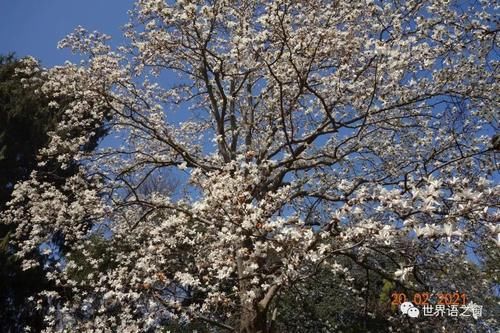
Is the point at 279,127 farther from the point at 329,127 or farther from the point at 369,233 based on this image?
the point at 369,233

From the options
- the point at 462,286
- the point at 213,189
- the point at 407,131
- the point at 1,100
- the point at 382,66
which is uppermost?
the point at 1,100

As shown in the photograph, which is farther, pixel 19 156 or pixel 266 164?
pixel 19 156

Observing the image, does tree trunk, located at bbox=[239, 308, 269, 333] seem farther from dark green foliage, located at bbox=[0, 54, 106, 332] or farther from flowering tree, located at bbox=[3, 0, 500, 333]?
dark green foliage, located at bbox=[0, 54, 106, 332]

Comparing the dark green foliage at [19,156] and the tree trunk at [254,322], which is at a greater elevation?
the dark green foliage at [19,156]

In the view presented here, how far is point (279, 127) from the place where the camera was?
25.8ft

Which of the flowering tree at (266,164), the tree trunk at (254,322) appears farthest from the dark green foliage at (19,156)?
the tree trunk at (254,322)

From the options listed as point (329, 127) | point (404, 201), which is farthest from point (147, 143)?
point (404, 201)

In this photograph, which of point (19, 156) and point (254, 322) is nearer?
point (254, 322)

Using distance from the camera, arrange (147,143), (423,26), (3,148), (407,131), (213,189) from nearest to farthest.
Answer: (213,189), (423,26), (407,131), (147,143), (3,148)

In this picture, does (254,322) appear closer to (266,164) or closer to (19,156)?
(266,164)

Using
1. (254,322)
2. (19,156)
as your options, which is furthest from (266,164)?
(19,156)

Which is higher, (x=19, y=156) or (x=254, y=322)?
(x=19, y=156)

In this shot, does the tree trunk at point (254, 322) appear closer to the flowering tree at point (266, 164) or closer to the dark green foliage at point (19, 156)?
the flowering tree at point (266, 164)

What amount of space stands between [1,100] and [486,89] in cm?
1194
